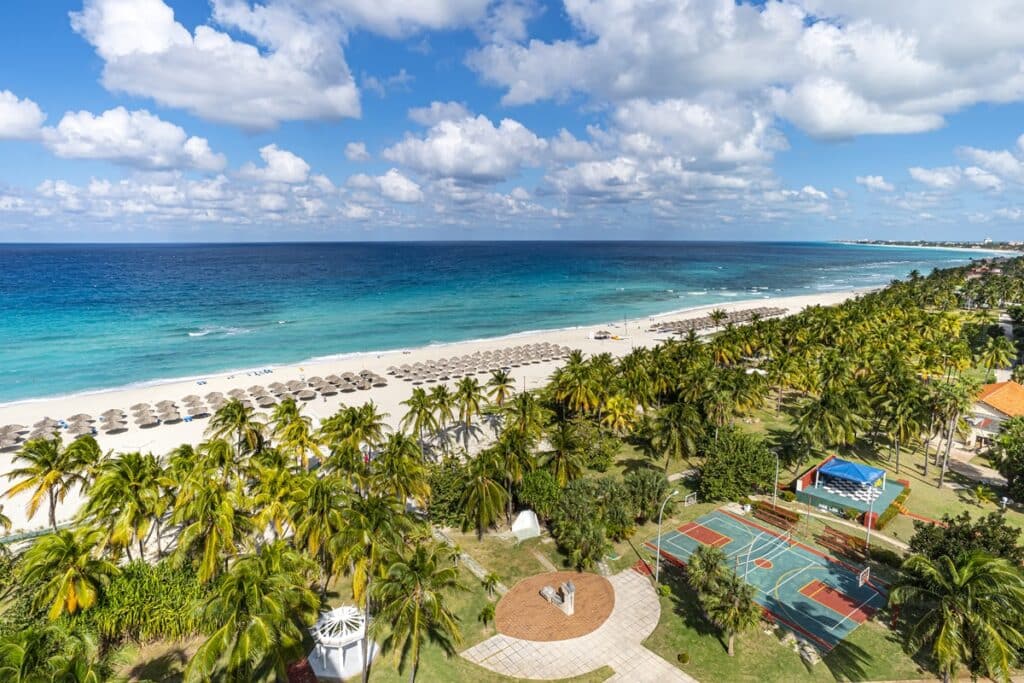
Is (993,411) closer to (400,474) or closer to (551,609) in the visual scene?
(551,609)

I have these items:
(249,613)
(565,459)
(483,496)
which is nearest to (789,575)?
(565,459)

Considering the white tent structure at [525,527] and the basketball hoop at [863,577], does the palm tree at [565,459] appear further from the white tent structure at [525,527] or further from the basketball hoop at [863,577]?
the basketball hoop at [863,577]

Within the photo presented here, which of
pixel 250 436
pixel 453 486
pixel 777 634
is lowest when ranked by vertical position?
pixel 777 634

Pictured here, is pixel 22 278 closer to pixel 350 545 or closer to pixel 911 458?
pixel 350 545

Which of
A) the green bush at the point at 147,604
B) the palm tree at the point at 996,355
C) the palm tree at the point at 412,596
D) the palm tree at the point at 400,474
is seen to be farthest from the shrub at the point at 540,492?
the palm tree at the point at 996,355

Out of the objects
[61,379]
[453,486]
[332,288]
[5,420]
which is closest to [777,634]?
[453,486]

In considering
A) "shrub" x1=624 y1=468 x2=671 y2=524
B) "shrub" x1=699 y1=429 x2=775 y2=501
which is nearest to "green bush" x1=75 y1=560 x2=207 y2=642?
"shrub" x1=624 y1=468 x2=671 y2=524
